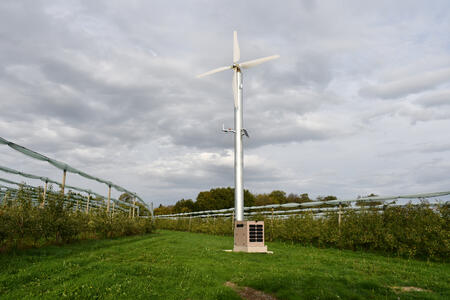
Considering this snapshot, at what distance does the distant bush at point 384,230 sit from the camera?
1402cm

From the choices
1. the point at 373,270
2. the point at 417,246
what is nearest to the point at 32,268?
the point at 373,270

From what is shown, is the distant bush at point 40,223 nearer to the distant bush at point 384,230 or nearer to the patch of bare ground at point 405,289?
the patch of bare ground at point 405,289

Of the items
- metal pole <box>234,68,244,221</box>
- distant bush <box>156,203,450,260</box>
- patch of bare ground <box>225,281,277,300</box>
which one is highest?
metal pole <box>234,68,244,221</box>

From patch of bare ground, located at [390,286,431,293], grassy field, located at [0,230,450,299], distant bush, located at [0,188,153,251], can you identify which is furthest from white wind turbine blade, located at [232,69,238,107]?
patch of bare ground, located at [390,286,431,293]

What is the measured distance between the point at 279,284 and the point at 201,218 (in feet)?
116

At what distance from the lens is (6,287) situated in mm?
8164

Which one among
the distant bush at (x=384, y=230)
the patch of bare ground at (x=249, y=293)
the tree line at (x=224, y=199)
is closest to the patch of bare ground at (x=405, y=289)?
the patch of bare ground at (x=249, y=293)

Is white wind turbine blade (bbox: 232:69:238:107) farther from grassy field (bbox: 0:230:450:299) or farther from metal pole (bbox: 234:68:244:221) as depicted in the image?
grassy field (bbox: 0:230:450:299)

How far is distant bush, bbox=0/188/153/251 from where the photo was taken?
42.8 ft

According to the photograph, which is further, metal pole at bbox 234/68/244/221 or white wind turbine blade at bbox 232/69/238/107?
white wind turbine blade at bbox 232/69/238/107

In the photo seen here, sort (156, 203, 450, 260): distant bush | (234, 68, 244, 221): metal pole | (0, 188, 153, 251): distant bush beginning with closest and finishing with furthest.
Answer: (0, 188, 153, 251): distant bush → (156, 203, 450, 260): distant bush → (234, 68, 244, 221): metal pole

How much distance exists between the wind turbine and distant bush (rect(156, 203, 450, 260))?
5570 millimetres

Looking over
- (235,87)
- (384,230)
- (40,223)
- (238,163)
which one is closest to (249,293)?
(238,163)

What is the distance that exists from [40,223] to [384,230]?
15.9 meters
